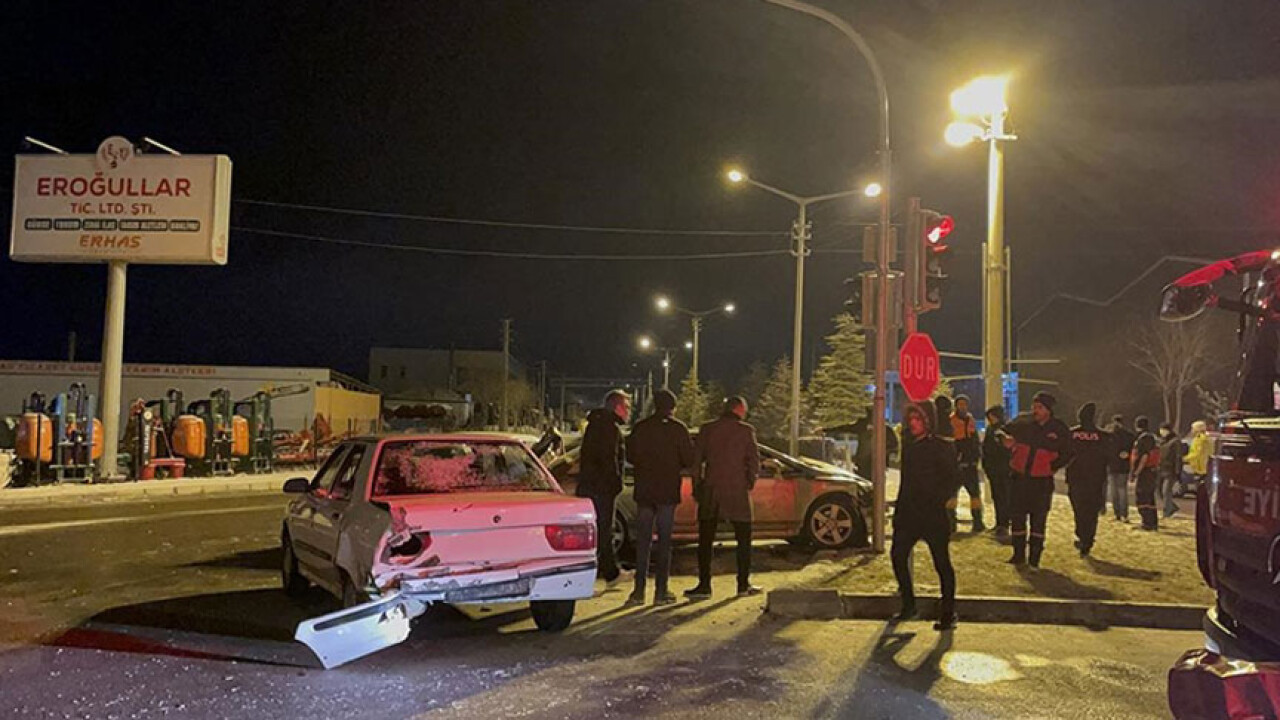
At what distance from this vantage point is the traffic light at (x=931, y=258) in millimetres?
11148

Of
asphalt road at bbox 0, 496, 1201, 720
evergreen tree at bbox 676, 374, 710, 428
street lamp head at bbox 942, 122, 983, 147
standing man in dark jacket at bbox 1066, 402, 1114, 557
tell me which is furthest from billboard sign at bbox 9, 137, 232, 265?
evergreen tree at bbox 676, 374, 710, 428

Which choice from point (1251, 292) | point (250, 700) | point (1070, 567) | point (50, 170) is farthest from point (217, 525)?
point (50, 170)

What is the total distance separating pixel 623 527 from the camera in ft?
35.4

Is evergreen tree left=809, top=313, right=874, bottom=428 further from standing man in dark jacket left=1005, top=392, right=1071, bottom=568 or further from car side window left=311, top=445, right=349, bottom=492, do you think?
car side window left=311, top=445, right=349, bottom=492

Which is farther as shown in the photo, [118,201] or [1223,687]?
[118,201]

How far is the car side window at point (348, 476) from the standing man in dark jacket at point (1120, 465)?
426 inches

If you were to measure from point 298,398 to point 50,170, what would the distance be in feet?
81.9

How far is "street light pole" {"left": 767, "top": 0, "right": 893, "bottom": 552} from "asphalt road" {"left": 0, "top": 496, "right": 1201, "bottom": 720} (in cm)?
273

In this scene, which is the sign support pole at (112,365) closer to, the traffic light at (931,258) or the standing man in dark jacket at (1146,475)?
the traffic light at (931,258)

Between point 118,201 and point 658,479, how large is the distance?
72.0 ft

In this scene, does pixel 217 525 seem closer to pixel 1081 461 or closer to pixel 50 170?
pixel 1081 461

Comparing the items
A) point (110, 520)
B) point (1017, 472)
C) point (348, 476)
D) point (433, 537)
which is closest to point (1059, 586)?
point (1017, 472)

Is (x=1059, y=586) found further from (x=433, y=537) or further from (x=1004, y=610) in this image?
(x=433, y=537)

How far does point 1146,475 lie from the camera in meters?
14.0
